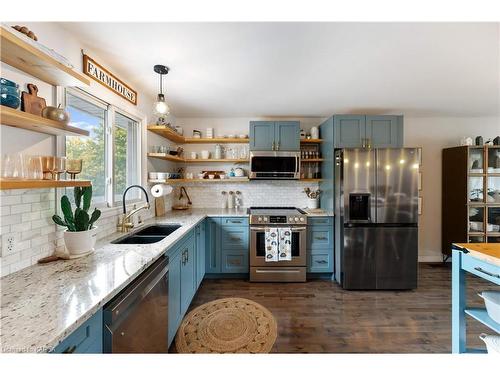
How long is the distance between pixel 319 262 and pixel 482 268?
6.33ft

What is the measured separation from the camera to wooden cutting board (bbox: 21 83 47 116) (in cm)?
115

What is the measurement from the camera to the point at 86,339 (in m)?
0.88

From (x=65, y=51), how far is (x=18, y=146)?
79 cm

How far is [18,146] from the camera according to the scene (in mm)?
1244

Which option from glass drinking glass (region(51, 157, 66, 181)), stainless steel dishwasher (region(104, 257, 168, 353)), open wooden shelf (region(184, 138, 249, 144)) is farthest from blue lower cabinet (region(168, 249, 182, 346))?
open wooden shelf (region(184, 138, 249, 144))

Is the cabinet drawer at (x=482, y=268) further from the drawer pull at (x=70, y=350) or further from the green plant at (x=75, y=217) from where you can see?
the green plant at (x=75, y=217)

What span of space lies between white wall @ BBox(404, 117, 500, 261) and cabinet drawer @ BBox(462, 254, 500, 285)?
273 cm

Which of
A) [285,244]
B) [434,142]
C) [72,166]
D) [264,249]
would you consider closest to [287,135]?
[285,244]

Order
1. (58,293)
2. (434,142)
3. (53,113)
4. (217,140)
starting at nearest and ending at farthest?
(58,293), (53,113), (217,140), (434,142)

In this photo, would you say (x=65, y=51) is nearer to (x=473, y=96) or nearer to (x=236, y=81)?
(x=236, y=81)

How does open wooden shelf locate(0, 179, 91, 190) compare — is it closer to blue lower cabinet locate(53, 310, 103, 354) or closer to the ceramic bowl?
the ceramic bowl

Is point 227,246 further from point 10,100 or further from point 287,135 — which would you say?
point 10,100
